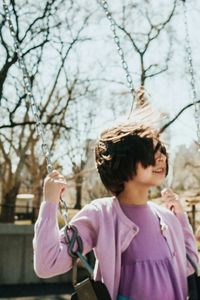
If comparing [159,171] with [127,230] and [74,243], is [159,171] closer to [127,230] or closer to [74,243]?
[127,230]

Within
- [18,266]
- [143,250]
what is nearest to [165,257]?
[143,250]

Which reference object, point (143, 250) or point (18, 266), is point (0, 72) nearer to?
point (18, 266)

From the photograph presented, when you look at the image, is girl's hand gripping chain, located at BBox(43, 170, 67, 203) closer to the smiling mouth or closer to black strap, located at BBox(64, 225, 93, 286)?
black strap, located at BBox(64, 225, 93, 286)

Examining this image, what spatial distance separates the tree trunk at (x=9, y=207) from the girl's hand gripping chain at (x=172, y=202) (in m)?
7.98

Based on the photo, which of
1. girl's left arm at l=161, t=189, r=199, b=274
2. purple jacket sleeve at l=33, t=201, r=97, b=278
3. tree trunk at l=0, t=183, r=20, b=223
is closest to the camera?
purple jacket sleeve at l=33, t=201, r=97, b=278

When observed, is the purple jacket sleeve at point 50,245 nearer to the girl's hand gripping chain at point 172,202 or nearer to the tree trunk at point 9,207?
the girl's hand gripping chain at point 172,202

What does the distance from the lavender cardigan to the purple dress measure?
2cm

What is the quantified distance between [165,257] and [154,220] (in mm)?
115

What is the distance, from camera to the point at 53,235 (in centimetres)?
110

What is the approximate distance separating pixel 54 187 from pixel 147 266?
32cm

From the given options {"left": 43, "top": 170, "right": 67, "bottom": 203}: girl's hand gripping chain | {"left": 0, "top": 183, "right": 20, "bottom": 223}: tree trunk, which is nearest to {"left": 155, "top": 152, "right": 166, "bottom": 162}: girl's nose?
{"left": 43, "top": 170, "right": 67, "bottom": 203}: girl's hand gripping chain

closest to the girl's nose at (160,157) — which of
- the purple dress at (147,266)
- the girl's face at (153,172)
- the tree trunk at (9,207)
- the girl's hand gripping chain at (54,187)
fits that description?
the girl's face at (153,172)

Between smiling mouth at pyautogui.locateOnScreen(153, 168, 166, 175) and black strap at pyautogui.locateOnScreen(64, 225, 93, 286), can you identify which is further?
smiling mouth at pyautogui.locateOnScreen(153, 168, 166, 175)

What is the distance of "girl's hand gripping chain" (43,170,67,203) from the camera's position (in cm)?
117
